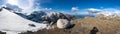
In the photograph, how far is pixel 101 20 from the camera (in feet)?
144

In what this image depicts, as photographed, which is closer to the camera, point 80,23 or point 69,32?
point 69,32

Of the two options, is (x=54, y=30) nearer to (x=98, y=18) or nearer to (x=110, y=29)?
(x=98, y=18)

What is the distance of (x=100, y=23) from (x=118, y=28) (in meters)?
4.42

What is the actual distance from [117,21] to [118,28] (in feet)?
8.76

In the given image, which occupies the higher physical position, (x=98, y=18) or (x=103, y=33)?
(x=98, y=18)

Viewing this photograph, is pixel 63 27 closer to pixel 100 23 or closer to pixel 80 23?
pixel 80 23

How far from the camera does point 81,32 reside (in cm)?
4284

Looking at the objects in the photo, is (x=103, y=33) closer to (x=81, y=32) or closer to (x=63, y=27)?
(x=81, y=32)

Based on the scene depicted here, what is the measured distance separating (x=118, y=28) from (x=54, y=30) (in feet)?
37.6

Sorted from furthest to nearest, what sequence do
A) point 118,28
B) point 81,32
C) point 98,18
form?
point 98,18
point 81,32
point 118,28

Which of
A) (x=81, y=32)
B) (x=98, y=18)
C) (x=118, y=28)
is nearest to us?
(x=118, y=28)

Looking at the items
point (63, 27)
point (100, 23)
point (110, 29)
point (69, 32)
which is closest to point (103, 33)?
point (110, 29)

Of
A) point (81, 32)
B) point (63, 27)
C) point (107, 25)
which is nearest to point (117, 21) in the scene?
point (107, 25)

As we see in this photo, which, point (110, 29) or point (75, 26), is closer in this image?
point (110, 29)
